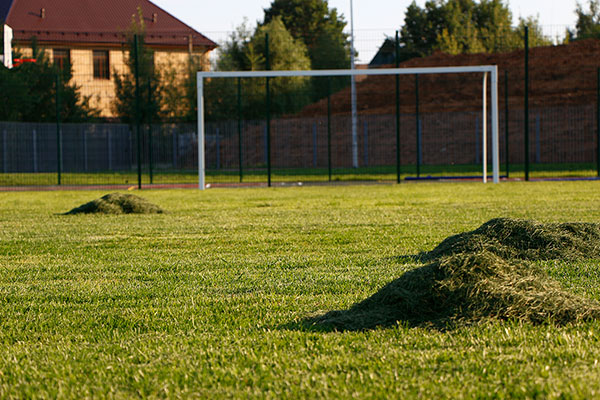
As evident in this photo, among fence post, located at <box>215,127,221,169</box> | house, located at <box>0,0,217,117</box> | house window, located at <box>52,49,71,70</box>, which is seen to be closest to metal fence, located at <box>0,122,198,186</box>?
fence post, located at <box>215,127,221,169</box>

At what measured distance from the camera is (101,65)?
1312 inches

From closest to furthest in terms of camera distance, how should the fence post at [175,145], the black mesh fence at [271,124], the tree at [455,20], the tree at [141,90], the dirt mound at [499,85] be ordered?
the black mesh fence at [271,124] → the fence post at [175,145] → the tree at [141,90] → the dirt mound at [499,85] → the tree at [455,20]

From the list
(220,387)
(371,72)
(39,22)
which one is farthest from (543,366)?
(39,22)

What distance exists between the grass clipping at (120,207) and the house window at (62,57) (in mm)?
19655

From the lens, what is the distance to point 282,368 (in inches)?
110

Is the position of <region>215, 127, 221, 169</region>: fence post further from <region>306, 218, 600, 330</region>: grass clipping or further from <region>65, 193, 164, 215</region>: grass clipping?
<region>306, 218, 600, 330</region>: grass clipping

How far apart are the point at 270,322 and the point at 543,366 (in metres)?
1.37

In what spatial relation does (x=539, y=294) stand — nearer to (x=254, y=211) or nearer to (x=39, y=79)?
(x=254, y=211)

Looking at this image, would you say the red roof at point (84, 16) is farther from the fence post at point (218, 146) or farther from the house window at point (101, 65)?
the fence post at point (218, 146)

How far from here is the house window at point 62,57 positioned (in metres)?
28.9

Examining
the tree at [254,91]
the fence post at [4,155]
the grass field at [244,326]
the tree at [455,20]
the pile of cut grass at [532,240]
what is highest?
the tree at [455,20]

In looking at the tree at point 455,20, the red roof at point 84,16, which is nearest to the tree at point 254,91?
the red roof at point 84,16

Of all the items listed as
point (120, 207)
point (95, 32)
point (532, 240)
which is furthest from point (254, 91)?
point (532, 240)

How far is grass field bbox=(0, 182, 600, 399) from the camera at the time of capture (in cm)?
262
